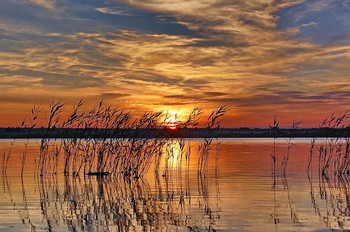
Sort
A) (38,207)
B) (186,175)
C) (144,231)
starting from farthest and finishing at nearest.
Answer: (186,175), (38,207), (144,231)

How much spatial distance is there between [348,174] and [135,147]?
9866 mm

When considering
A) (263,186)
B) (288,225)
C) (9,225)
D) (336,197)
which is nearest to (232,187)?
(263,186)

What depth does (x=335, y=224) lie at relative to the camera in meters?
9.32

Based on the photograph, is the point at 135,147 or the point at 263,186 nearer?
the point at 263,186

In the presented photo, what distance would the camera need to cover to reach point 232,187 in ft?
50.3

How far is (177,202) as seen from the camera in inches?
489

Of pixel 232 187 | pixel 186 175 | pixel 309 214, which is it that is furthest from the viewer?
pixel 186 175

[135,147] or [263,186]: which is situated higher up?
[135,147]

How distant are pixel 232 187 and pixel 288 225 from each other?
240 inches

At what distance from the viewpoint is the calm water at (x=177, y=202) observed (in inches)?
369

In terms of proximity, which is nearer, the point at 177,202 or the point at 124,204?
the point at 124,204

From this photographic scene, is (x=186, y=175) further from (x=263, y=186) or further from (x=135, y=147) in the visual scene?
(x=263, y=186)

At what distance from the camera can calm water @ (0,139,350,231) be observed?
9383 mm

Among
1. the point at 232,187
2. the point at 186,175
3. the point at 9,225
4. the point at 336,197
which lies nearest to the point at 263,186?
the point at 232,187
